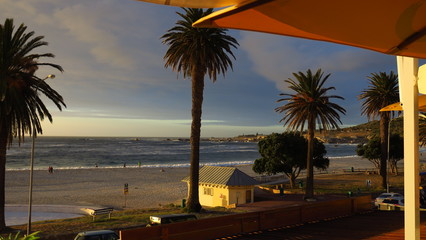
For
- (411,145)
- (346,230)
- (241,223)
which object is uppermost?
(411,145)

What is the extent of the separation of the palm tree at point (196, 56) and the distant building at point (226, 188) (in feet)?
23.3

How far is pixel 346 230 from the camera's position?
12969mm

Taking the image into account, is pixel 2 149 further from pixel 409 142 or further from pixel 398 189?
pixel 398 189

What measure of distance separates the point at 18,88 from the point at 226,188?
22.0 metres

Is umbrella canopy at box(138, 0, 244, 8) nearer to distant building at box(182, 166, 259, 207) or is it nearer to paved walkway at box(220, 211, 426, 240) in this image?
paved walkway at box(220, 211, 426, 240)

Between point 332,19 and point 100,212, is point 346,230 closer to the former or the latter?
point 332,19

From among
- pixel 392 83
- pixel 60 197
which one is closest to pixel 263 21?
pixel 392 83

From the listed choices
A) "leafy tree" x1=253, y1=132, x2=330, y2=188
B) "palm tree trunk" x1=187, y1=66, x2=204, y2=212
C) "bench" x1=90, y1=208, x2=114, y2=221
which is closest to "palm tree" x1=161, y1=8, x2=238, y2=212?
"palm tree trunk" x1=187, y1=66, x2=204, y2=212

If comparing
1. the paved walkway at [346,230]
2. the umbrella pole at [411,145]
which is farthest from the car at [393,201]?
the umbrella pole at [411,145]

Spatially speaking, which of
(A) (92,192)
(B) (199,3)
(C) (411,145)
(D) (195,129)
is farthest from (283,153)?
(B) (199,3)

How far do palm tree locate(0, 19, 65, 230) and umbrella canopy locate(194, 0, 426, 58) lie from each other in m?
24.1

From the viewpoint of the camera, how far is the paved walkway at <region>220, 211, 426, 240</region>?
11.8 metres

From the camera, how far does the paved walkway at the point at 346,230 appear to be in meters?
11.8

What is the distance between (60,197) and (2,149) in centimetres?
2580
